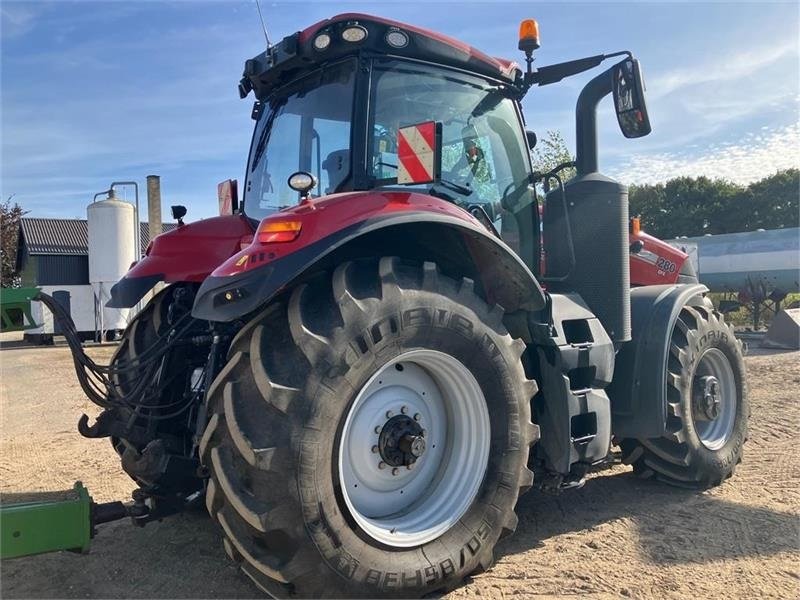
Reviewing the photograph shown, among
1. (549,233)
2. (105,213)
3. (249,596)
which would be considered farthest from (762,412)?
(105,213)

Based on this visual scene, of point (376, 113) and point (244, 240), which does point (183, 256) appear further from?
point (376, 113)

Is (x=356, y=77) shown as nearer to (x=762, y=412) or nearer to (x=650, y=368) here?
(x=650, y=368)

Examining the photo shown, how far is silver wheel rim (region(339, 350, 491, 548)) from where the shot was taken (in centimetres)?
289

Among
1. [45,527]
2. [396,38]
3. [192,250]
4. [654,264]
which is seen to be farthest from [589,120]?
[45,527]

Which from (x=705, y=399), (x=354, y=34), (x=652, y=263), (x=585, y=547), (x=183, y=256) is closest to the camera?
(x=354, y=34)

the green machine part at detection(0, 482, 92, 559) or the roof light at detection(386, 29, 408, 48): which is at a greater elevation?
the roof light at detection(386, 29, 408, 48)

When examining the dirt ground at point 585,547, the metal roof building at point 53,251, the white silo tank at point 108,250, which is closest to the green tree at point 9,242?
the metal roof building at point 53,251

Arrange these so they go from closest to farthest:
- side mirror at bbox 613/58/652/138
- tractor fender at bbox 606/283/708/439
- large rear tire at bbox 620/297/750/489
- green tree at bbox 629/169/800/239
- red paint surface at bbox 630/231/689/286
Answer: side mirror at bbox 613/58/652/138 < tractor fender at bbox 606/283/708/439 < large rear tire at bbox 620/297/750/489 < red paint surface at bbox 630/231/689/286 < green tree at bbox 629/169/800/239

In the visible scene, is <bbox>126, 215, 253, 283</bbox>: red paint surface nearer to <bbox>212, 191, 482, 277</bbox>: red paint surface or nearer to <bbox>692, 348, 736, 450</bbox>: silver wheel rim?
<bbox>212, 191, 482, 277</bbox>: red paint surface

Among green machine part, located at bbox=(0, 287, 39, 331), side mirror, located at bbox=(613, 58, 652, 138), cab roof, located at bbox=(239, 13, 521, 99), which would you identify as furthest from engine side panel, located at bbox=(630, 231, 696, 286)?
green machine part, located at bbox=(0, 287, 39, 331)

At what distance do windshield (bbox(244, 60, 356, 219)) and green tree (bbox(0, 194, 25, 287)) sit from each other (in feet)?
91.1

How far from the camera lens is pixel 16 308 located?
3100 millimetres

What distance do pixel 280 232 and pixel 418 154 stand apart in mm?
736

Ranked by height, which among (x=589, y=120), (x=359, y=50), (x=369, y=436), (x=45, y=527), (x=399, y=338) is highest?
(x=359, y=50)
